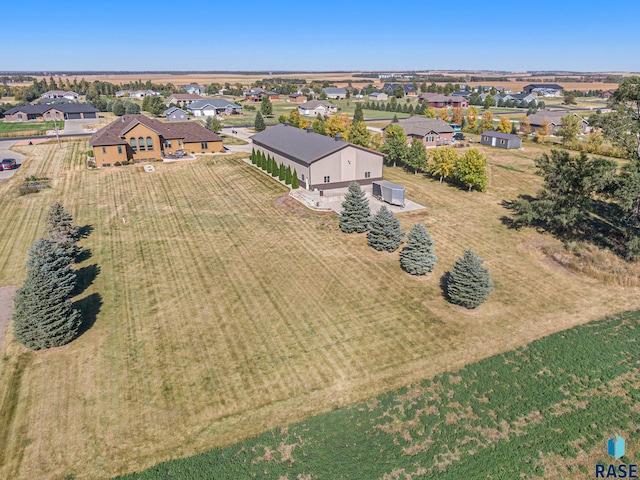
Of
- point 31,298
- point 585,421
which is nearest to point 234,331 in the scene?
point 31,298

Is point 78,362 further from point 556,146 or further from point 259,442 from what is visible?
point 556,146

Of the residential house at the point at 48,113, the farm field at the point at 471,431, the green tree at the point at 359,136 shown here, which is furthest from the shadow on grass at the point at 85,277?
the residential house at the point at 48,113

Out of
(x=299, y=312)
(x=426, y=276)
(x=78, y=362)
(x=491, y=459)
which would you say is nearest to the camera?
(x=491, y=459)

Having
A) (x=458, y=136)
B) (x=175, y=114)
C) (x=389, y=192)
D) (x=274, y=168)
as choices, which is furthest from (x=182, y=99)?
(x=389, y=192)

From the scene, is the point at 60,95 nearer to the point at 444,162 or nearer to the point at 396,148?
the point at 396,148

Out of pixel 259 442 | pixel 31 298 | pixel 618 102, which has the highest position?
pixel 618 102

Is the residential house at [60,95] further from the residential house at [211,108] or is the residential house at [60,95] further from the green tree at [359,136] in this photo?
the green tree at [359,136]

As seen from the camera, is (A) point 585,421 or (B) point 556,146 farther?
(B) point 556,146
